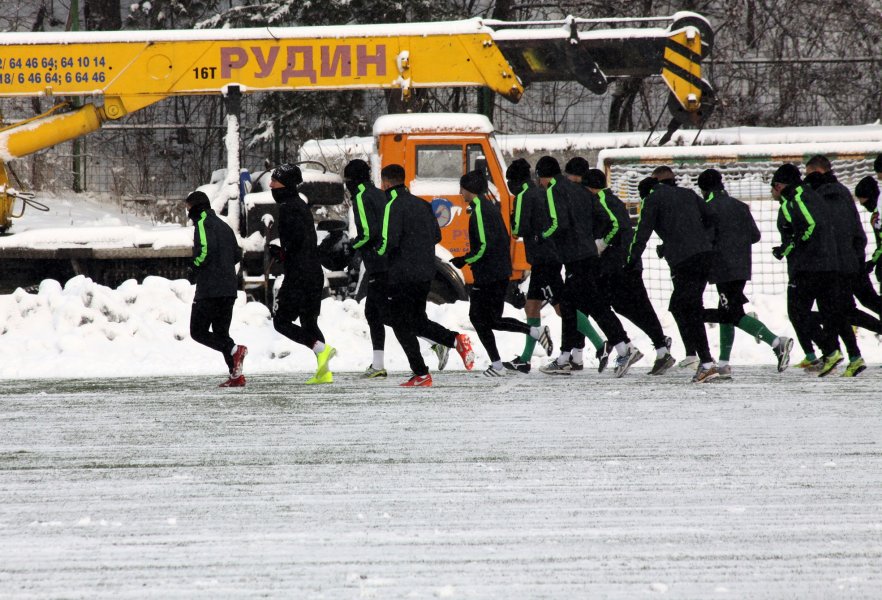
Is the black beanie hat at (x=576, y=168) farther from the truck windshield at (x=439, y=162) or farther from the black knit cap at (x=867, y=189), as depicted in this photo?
the truck windshield at (x=439, y=162)

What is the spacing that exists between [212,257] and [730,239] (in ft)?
14.0

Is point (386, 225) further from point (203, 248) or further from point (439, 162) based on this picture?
point (439, 162)

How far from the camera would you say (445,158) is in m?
13.8

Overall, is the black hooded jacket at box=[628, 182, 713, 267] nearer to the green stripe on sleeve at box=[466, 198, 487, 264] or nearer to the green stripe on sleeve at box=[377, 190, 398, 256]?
the green stripe on sleeve at box=[466, 198, 487, 264]

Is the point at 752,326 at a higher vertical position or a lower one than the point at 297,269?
lower

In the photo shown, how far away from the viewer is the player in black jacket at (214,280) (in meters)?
9.86

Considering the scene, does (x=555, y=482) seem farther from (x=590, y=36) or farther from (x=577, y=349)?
(x=590, y=36)

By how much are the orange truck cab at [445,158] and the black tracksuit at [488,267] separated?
9.61 ft

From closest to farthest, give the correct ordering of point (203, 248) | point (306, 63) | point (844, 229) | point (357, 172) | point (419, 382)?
point (203, 248)
point (419, 382)
point (844, 229)
point (357, 172)
point (306, 63)

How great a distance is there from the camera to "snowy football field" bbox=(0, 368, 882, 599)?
4.53 metres

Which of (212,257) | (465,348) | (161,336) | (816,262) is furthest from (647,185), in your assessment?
(161,336)

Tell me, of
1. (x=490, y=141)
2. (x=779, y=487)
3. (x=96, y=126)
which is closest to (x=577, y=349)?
(x=490, y=141)

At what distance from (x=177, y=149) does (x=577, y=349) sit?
16.8 meters

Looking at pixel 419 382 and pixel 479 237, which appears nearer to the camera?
pixel 419 382
